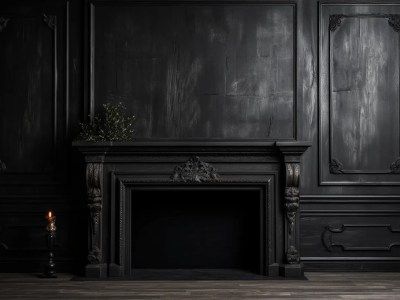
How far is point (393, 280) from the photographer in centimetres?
580

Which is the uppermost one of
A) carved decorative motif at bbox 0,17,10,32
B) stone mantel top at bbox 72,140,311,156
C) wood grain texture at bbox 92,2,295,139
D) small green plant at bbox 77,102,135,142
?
carved decorative motif at bbox 0,17,10,32

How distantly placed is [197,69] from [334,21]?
4.56 feet

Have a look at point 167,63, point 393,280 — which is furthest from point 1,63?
point 393,280

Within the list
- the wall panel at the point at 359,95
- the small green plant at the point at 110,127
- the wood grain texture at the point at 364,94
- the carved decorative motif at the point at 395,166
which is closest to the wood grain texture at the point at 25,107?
the small green plant at the point at 110,127

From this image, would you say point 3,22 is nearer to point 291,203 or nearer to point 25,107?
point 25,107

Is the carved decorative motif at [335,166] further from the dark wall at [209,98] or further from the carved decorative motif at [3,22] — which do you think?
the carved decorative motif at [3,22]

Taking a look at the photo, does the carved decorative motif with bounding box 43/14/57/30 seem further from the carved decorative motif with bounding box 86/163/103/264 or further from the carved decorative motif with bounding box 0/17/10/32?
the carved decorative motif with bounding box 86/163/103/264

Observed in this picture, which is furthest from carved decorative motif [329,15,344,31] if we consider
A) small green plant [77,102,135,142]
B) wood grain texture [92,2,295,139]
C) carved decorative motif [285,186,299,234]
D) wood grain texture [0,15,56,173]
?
wood grain texture [0,15,56,173]

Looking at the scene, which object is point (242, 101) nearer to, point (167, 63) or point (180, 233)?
point (167, 63)

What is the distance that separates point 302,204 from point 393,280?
1084mm

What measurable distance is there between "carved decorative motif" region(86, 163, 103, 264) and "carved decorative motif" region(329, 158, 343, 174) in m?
2.16

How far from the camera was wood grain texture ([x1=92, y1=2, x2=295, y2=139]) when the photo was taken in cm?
632

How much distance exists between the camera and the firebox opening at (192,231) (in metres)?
6.35

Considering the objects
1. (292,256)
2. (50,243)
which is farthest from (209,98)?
(50,243)
